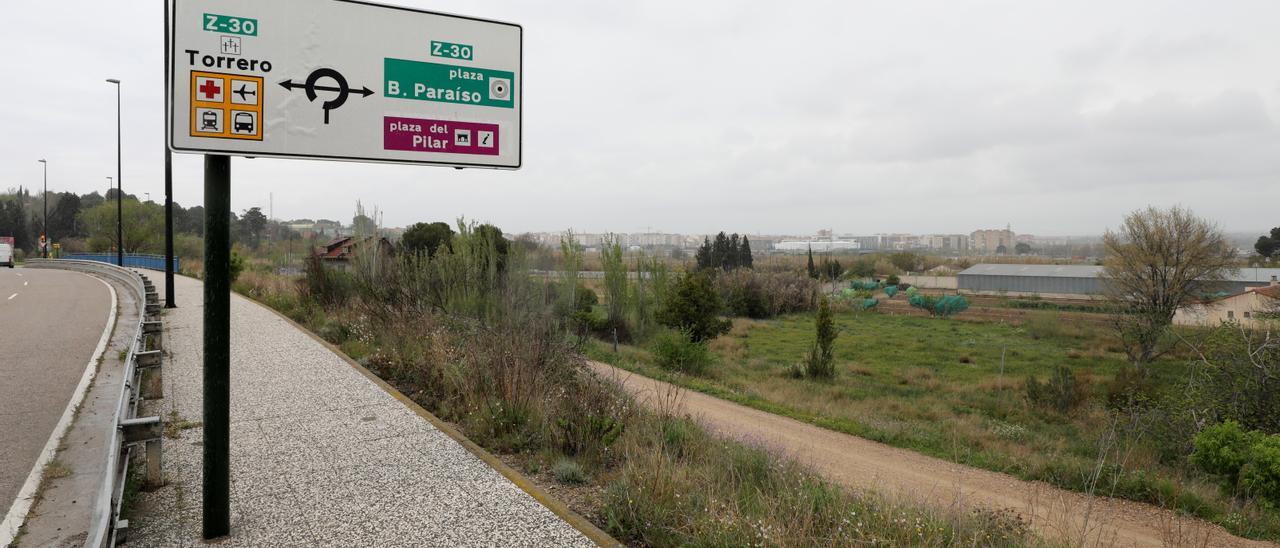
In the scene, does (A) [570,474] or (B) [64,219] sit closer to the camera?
(A) [570,474]

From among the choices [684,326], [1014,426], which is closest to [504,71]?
[1014,426]

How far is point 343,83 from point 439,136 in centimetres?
59

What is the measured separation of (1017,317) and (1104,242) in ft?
43.1

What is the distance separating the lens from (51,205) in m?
89.9

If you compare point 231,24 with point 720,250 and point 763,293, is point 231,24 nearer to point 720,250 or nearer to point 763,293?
point 763,293

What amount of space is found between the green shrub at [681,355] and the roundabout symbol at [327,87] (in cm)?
1832

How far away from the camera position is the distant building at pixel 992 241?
380ft

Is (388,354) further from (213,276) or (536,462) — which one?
(213,276)

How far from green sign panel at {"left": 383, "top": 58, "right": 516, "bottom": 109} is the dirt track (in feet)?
10.3

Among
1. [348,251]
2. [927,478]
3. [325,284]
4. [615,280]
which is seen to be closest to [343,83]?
[927,478]

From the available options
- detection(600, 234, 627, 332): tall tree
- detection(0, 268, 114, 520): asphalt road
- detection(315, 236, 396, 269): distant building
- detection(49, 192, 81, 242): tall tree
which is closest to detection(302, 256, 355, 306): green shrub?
detection(315, 236, 396, 269): distant building

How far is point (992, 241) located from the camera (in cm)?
13050

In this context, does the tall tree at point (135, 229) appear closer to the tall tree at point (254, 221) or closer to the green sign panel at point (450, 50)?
the tall tree at point (254, 221)

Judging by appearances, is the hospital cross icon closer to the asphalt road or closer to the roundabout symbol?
the roundabout symbol
